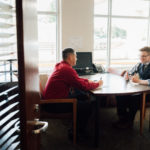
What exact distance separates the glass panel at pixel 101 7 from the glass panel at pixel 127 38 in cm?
32

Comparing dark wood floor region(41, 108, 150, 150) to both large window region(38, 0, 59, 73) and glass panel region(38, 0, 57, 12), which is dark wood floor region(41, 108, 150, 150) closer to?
large window region(38, 0, 59, 73)

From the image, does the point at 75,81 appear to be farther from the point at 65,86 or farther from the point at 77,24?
the point at 77,24

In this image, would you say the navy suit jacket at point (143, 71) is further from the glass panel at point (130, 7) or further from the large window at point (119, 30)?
the glass panel at point (130, 7)

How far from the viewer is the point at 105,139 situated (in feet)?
9.06

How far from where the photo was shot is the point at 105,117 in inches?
141

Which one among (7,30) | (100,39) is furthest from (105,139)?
(100,39)

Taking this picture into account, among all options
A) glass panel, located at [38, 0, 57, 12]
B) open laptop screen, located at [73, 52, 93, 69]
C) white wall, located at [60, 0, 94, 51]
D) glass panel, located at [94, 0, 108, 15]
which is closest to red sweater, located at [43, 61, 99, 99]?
open laptop screen, located at [73, 52, 93, 69]

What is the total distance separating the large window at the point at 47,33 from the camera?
413 centimetres

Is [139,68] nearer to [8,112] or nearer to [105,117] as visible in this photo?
[105,117]

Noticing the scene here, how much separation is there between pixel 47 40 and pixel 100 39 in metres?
1.24

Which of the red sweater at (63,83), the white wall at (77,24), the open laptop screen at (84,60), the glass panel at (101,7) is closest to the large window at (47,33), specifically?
the white wall at (77,24)

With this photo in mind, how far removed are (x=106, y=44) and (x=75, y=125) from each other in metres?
2.64

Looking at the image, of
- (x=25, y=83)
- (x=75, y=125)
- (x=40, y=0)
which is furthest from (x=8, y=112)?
(x=40, y=0)

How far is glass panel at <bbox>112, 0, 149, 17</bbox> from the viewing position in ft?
15.1
